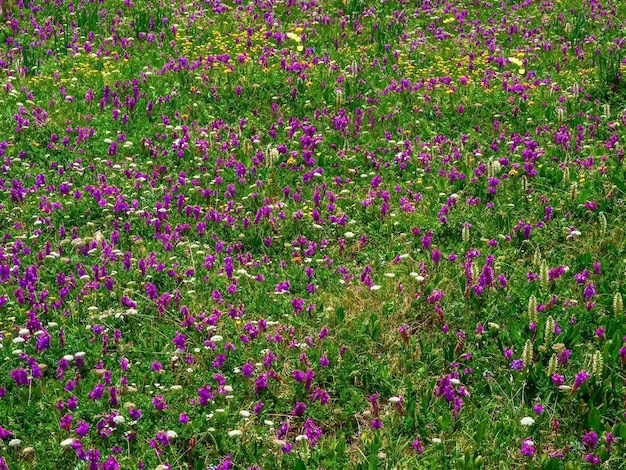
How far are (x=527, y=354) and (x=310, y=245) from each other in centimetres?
251

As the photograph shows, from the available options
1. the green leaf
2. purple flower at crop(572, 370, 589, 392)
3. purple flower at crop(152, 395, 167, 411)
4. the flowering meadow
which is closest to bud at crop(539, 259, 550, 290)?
the flowering meadow

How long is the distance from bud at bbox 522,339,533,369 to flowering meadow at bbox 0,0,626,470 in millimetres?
21

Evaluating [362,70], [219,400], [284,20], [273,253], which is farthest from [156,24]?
[219,400]

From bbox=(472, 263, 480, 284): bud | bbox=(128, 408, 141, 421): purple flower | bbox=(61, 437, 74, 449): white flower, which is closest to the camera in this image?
bbox=(61, 437, 74, 449): white flower

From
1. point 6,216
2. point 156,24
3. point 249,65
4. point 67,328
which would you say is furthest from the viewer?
point 156,24

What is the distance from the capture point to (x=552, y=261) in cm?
724

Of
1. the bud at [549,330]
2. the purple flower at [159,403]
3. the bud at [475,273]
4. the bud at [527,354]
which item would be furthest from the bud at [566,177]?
the purple flower at [159,403]

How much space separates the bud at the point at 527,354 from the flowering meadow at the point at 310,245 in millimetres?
21

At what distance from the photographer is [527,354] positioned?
579 centimetres

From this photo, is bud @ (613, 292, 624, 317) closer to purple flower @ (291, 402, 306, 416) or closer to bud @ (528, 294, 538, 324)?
bud @ (528, 294, 538, 324)

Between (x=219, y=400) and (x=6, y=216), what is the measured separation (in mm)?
3639

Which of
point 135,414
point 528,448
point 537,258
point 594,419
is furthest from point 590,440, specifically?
point 135,414

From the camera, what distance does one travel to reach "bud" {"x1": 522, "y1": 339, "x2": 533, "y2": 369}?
18.9 ft

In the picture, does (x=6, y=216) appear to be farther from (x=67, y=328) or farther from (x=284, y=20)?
(x=284, y=20)
